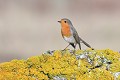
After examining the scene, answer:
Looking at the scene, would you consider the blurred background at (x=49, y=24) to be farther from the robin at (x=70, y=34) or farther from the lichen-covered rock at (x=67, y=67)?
the lichen-covered rock at (x=67, y=67)

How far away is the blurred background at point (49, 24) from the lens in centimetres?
2258

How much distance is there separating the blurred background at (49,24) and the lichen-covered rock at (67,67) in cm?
970

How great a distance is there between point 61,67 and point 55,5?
23810mm

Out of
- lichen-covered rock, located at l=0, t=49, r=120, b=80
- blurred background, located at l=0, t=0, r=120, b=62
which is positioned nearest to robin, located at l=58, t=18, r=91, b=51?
lichen-covered rock, located at l=0, t=49, r=120, b=80

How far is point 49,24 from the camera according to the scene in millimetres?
28094

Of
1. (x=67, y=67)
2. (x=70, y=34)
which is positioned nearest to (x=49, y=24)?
(x=70, y=34)

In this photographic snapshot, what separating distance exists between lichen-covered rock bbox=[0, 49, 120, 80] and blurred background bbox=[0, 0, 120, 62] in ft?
31.8

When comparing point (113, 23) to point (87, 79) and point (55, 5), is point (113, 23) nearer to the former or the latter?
point (55, 5)

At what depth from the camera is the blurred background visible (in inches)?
889

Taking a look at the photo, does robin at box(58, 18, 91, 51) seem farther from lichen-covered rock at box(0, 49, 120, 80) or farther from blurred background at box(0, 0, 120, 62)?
blurred background at box(0, 0, 120, 62)

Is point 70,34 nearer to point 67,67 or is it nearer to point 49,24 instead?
point 67,67

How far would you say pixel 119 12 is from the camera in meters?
29.1

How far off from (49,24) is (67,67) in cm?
1919

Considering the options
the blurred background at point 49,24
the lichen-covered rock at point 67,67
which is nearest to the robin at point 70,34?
the lichen-covered rock at point 67,67
